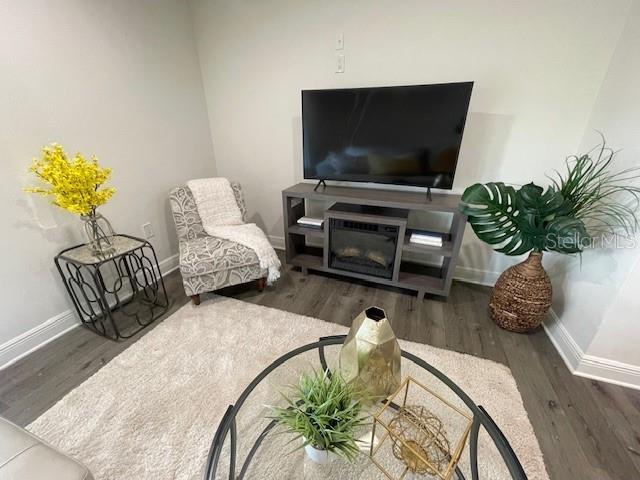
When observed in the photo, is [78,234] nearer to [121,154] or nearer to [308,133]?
[121,154]

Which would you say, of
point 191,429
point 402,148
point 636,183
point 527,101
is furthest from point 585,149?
point 191,429

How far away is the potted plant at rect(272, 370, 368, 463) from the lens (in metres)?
0.72

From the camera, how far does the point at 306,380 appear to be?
0.79m

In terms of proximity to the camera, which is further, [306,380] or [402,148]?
[402,148]

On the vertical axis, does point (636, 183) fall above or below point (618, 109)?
below

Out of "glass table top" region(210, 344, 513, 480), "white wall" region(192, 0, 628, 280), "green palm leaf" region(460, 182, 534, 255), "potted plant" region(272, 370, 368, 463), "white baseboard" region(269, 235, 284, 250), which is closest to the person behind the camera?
"potted plant" region(272, 370, 368, 463)

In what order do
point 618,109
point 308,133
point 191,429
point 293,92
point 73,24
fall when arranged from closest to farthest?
point 191,429 < point 618,109 < point 73,24 < point 308,133 < point 293,92

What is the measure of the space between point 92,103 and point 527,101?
9.20 feet


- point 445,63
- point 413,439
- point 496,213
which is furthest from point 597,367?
point 445,63

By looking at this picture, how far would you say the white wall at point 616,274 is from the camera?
4.09ft

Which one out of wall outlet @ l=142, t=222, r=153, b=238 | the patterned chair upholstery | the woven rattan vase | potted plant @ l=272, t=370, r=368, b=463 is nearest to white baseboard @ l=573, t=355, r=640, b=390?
the woven rattan vase

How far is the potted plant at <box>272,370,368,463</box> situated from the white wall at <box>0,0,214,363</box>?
1737 millimetres

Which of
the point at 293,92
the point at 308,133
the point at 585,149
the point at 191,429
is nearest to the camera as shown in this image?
the point at 191,429

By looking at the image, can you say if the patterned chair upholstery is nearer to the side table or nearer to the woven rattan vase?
the side table
